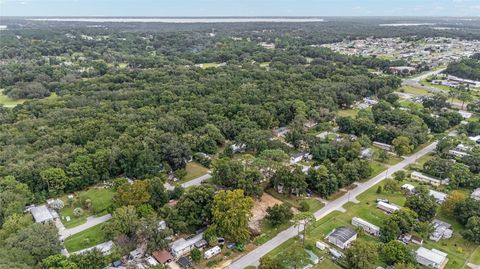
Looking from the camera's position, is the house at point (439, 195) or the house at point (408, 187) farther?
the house at point (408, 187)

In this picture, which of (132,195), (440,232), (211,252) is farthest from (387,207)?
(132,195)

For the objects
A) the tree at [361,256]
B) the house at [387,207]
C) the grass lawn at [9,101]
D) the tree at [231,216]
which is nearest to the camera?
the tree at [361,256]

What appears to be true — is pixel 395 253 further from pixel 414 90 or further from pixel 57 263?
pixel 414 90

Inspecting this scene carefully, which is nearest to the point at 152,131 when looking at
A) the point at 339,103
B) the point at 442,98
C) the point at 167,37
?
the point at 339,103

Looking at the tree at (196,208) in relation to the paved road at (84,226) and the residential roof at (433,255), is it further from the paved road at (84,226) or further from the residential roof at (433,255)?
the residential roof at (433,255)

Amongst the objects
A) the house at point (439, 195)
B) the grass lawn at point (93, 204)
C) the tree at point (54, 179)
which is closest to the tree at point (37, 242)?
the grass lawn at point (93, 204)

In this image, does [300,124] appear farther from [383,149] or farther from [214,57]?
[214,57]
